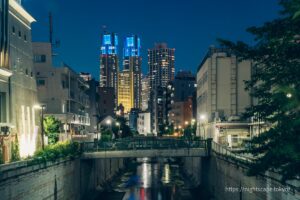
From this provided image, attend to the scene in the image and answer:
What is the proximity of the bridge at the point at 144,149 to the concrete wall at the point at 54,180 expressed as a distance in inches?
90.5

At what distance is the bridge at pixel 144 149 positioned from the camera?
6706 centimetres

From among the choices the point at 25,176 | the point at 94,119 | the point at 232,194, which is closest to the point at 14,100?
the point at 25,176

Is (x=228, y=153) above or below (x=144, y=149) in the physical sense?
above

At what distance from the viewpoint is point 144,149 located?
226 feet

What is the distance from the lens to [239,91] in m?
89.8

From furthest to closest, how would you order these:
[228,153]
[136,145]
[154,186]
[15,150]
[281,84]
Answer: [154,186]
[136,145]
[228,153]
[15,150]
[281,84]

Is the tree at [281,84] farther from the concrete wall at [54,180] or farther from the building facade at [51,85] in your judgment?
the building facade at [51,85]

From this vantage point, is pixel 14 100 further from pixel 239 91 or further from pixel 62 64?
pixel 239 91

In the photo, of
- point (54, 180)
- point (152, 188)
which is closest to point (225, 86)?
point (152, 188)

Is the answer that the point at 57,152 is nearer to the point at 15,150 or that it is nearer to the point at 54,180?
the point at 54,180

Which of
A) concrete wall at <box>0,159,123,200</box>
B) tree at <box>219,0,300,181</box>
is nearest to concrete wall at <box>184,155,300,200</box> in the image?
tree at <box>219,0,300,181</box>

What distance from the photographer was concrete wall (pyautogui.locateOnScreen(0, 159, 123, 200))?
3490cm

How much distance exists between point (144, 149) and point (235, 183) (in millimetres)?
21965

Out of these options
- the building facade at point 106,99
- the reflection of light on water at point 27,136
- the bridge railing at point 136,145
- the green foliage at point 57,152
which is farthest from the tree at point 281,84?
the building facade at point 106,99
